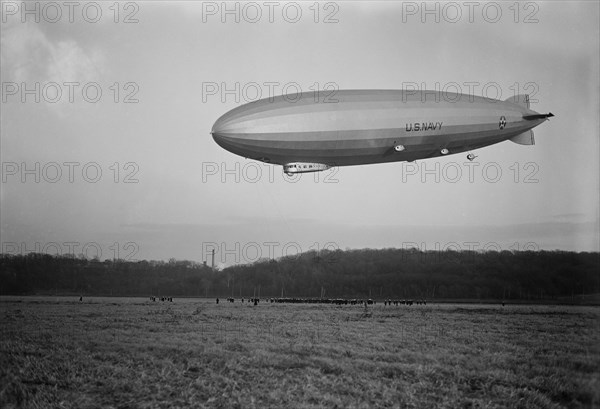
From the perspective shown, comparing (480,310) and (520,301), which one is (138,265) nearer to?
(480,310)

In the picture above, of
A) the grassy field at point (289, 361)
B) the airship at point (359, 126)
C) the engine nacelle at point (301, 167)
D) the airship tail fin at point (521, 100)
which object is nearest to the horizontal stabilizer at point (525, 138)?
the airship at point (359, 126)

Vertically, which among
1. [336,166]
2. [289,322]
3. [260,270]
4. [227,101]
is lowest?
[289,322]

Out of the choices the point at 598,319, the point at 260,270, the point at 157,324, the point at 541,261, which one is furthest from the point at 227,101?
the point at 598,319

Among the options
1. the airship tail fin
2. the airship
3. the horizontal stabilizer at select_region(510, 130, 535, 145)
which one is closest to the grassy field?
the airship

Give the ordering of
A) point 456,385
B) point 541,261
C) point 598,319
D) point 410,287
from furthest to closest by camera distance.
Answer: point 410,287 < point 541,261 < point 598,319 < point 456,385

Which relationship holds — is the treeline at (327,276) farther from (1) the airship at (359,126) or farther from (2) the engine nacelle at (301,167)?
(1) the airship at (359,126)

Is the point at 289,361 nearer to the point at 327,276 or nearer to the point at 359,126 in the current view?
the point at 327,276
